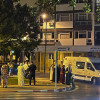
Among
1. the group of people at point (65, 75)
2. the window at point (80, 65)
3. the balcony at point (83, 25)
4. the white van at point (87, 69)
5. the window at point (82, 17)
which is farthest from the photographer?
the window at point (82, 17)

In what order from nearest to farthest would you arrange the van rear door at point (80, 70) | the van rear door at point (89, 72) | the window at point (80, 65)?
the van rear door at point (89, 72)
the van rear door at point (80, 70)
the window at point (80, 65)

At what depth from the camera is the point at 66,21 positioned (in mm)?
58438

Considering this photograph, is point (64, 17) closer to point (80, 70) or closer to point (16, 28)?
point (80, 70)

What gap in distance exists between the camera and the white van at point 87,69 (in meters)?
31.1

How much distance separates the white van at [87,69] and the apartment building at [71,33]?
23318 millimetres

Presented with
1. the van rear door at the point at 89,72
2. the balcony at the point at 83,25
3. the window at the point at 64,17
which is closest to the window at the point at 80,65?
the van rear door at the point at 89,72

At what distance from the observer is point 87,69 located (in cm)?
3198

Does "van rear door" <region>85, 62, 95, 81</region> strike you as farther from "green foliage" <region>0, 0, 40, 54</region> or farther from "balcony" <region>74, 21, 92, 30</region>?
"balcony" <region>74, 21, 92, 30</region>

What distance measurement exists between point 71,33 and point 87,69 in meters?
26.8

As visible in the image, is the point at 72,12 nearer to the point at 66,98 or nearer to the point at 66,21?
the point at 66,21

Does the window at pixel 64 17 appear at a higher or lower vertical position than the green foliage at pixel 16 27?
higher

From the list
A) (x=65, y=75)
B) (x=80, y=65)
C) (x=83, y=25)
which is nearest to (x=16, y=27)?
(x=65, y=75)

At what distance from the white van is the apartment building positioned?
918 inches

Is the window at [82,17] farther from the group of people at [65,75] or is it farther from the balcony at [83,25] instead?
the group of people at [65,75]
